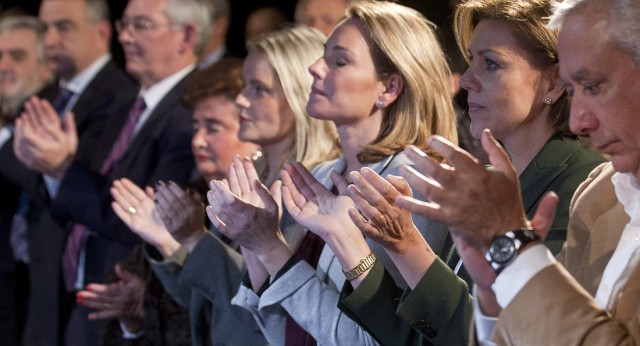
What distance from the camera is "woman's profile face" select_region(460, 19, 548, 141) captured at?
2.62 metres

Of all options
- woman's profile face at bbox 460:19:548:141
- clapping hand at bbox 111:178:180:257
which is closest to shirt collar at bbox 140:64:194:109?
clapping hand at bbox 111:178:180:257

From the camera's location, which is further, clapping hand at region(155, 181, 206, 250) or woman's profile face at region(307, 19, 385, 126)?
clapping hand at region(155, 181, 206, 250)

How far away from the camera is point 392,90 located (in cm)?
311

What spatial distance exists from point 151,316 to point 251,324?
0.56 meters

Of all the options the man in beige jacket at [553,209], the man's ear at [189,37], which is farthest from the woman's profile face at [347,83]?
the man's ear at [189,37]

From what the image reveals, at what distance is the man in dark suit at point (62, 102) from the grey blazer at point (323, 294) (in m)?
1.94

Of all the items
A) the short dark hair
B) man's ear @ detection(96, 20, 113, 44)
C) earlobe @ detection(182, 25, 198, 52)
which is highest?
the short dark hair

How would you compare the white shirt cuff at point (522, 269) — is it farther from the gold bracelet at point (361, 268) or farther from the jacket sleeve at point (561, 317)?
the gold bracelet at point (361, 268)

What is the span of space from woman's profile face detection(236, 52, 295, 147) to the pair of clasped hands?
1.96 feet

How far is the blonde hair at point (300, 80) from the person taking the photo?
11.8 ft

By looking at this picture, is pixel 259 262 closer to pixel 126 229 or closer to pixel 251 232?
pixel 251 232

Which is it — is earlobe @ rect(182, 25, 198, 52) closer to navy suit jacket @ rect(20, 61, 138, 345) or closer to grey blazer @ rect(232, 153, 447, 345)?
navy suit jacket @ rect(20, 61, 138, 345)

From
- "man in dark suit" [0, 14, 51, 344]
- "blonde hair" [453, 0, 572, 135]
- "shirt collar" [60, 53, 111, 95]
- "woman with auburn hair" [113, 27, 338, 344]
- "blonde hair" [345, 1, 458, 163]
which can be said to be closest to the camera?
"blonde hair" [453, 0, 572, 135]

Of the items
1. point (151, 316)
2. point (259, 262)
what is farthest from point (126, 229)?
point (259, 262)
